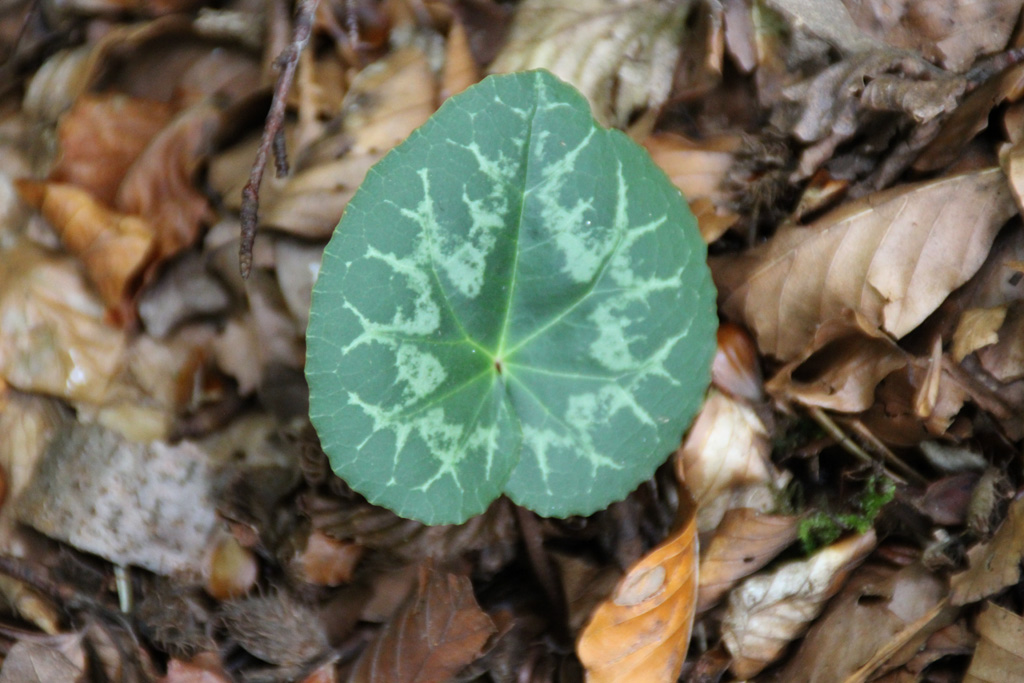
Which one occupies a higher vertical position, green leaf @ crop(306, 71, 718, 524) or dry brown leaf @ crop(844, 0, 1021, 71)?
dry brown leaf @ crop(844, 0, 1021, 71)

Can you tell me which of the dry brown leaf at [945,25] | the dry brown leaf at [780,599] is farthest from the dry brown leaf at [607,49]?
the dry brown leaf at [780,599]

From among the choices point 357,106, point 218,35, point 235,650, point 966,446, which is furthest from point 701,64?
point 235,650

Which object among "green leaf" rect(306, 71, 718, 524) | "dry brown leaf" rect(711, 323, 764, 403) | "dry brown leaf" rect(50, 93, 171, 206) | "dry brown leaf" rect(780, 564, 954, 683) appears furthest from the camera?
"dry brown leaf" rect(50, 93, 171, 206)

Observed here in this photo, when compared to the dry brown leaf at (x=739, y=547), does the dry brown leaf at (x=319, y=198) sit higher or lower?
higher

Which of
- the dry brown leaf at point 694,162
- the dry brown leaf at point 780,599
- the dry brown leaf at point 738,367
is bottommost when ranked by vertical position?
the dry brown leaf at point 780,599

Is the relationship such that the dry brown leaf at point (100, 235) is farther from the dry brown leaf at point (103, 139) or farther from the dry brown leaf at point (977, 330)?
the dry brown leaf at point (977, 330)

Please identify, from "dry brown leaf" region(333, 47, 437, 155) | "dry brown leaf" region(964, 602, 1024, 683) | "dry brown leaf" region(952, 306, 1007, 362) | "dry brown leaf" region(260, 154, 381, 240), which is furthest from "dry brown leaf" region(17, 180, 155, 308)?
"dry brown leaf" region(964, 602, 1024, 683)

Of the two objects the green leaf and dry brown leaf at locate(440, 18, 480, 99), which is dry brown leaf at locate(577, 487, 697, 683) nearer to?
the green leaf
